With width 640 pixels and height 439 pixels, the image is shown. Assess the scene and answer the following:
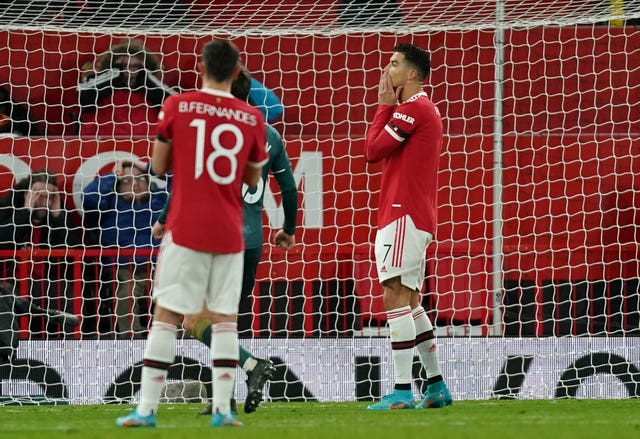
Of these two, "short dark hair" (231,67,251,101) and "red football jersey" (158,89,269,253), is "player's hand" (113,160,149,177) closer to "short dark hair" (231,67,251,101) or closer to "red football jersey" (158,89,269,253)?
"short dark hair" (231,67,251,101)

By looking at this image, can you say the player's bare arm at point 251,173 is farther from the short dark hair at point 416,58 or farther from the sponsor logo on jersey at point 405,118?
the short dark hair at point 416,58

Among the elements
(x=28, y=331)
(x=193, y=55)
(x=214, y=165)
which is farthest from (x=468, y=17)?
(x=214, y=165)

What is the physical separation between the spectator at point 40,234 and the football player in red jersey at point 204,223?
3756mm

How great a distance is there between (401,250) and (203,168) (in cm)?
198

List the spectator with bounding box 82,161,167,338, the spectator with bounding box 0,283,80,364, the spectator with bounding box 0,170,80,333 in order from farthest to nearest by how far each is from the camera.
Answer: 1. the spectator with bounding box 82,161,167,338
2. the spectator with bounding box 0,170,80,333
3. the spectator with bounding box 0,283,80,364

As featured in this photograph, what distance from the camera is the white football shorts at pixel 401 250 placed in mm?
7551

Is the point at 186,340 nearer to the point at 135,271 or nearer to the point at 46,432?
the point at 135,271

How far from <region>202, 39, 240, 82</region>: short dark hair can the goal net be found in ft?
12.0

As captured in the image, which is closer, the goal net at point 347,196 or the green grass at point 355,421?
the green grass at point 355,421

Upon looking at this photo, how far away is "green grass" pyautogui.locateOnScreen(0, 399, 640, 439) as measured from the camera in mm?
5719

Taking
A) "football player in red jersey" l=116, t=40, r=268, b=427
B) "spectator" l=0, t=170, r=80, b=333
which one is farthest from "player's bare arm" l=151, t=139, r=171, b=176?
"spectator" l=0, t=170, r=80, b=333

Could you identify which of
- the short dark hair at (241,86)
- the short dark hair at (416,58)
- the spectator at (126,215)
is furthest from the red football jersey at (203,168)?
the spectator at (126,215)

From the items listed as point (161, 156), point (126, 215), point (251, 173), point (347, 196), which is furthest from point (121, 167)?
point (161, 156)

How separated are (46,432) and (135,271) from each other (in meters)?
3.84
